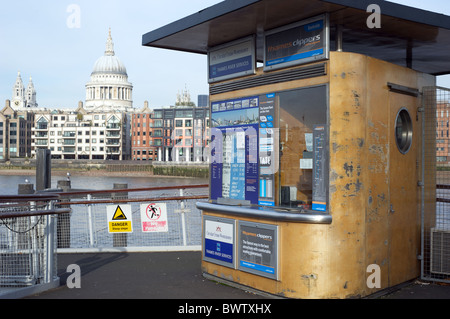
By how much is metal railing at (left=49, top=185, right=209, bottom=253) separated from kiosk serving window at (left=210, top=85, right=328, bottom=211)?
286 cm

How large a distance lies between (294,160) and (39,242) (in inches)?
137

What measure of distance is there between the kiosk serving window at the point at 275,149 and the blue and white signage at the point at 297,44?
37cm

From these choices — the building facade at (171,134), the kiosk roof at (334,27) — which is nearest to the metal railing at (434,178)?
the kiosk roof at (334,27)

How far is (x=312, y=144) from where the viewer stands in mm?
6910

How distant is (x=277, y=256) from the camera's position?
695cm

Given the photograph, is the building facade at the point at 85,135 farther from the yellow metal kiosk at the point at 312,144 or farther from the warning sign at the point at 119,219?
the yellow metal kiosk at the point at 312,144

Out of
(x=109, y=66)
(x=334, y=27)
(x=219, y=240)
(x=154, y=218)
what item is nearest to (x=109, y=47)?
(x=109, y=66)

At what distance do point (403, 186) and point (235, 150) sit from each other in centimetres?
227

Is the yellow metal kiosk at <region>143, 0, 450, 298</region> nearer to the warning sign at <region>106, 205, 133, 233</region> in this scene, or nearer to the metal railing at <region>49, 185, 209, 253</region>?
the metal railing at <region>49, 185, 209, 253</region>

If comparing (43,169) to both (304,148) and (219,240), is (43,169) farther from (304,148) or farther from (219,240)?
(304,148)

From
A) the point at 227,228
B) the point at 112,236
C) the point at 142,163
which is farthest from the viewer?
the point at 142,163

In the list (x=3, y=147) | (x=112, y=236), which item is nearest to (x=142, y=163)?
(x=3, y=147)

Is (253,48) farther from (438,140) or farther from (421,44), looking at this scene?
(438,140)

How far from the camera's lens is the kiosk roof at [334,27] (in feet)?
21.2
